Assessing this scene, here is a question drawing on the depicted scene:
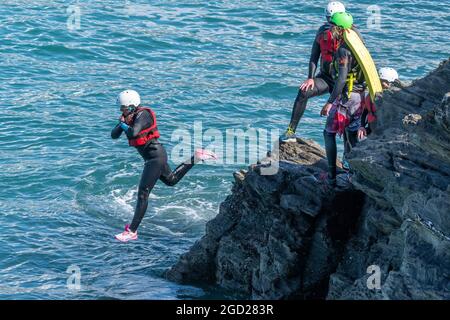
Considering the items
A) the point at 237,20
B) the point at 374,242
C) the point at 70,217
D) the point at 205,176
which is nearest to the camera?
the point at 374,242

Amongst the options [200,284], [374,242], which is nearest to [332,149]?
[374,242]

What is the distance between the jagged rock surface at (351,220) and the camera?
36.4 ft

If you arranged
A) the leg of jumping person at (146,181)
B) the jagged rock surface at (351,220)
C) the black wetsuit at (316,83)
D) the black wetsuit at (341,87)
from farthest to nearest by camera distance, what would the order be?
the leg of jumping person at (146,181) → the black wetsuit at (316,83) → the black wetsuit at (341,87) → the jagged rock surface at (351,220)

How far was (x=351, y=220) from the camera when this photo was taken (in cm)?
1387

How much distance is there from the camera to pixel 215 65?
Result: 2878 centimetres

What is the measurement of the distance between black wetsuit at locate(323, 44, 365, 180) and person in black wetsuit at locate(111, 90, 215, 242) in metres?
3.74

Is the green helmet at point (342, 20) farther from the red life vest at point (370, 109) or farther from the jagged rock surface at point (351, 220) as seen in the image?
the jagged rock surface at point (351, 220)

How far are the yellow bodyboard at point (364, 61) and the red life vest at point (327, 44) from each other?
99 centimetres

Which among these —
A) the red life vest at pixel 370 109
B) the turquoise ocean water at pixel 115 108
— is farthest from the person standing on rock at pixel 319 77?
the turquoise ocean water at pixel 115 108

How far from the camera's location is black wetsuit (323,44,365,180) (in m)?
14.4

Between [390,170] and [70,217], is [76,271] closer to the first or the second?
[70,217]

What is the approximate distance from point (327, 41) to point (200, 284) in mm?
4710

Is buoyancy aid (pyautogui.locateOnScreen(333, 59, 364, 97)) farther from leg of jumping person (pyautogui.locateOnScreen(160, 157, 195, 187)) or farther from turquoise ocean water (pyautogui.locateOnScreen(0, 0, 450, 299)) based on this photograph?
leg of jumping person (pyautogui.locateOnScreen(160, 157, 195, 187))

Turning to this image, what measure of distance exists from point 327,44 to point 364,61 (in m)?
1.51
